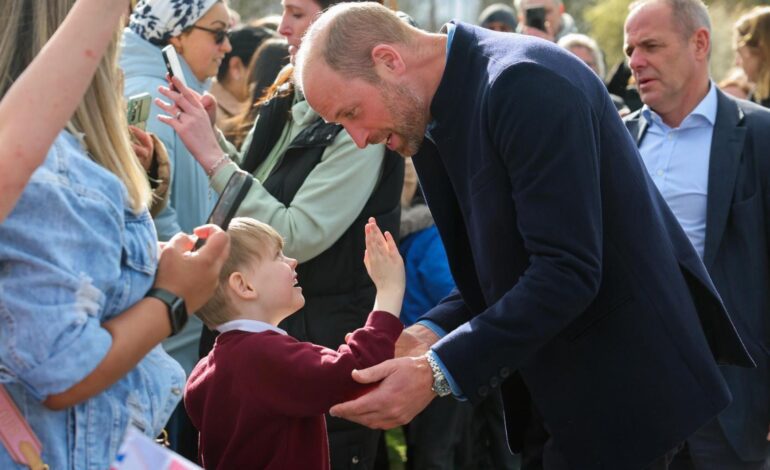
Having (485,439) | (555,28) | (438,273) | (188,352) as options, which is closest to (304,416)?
(188,352)

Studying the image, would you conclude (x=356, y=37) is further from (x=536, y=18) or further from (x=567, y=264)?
(x=536, y=18)

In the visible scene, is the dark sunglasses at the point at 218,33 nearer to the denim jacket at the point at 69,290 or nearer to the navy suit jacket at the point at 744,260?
the navy suit jacket at the point at 744,260

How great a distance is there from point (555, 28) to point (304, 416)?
620cm

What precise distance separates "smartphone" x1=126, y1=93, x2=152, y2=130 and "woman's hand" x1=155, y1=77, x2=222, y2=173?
0.44 ft

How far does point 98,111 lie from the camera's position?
237 cm

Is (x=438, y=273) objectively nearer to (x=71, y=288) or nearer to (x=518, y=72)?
(x=518, y=72)

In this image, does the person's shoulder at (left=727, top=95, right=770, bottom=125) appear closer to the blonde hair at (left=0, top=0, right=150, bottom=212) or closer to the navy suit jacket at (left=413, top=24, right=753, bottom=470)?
the navy suit jacket at (left=413, top=24, right=753, bottom=470)

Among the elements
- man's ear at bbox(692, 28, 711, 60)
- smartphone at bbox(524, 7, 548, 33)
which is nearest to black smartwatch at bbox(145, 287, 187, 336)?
man's ear at bbox(692, 28, 711, 60)

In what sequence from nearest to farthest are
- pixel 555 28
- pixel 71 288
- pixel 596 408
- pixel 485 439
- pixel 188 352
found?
pixel 71 288 < pixel 596 408 < pixel 188 352 < pixel 485 439 < pixel 555 28

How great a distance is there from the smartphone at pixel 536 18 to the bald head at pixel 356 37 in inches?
191

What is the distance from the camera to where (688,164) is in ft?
15.8

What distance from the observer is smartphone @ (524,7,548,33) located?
26.3ft

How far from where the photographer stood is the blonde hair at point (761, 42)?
23.4 ft

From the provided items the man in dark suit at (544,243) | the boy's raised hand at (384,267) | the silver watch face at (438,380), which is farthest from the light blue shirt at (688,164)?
the silver watch face at (438,380)
